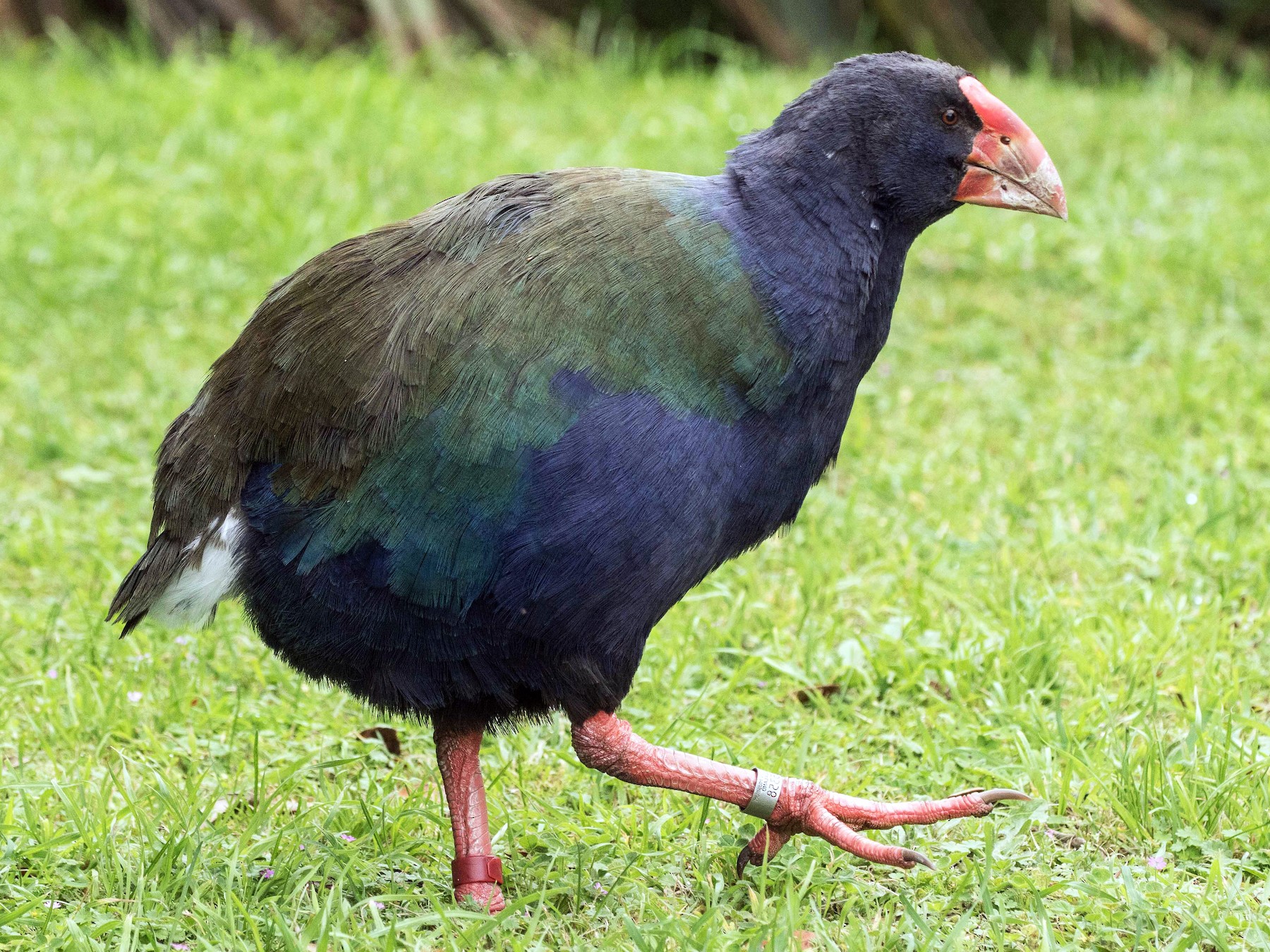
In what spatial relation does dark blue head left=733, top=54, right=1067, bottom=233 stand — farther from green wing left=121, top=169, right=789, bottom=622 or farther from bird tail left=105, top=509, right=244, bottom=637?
bird tail left=105, top=509, right=244, bottom=637

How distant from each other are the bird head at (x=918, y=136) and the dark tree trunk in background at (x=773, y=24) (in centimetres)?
484

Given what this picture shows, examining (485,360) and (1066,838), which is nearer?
(485,360)

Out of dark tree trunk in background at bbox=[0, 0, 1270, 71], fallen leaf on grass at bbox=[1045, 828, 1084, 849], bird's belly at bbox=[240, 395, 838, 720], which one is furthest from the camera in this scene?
dark tree trunk in background at bbox=[0, 0, 1270, 71]

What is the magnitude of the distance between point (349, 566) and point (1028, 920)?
1170 mm

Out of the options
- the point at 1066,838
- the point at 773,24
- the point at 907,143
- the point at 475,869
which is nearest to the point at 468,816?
the point at 475,869

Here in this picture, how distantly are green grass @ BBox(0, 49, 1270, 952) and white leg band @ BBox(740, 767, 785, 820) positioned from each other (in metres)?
0.16

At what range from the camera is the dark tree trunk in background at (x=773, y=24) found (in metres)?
7.07

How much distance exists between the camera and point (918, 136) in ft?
7.80

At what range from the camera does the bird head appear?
2.35m

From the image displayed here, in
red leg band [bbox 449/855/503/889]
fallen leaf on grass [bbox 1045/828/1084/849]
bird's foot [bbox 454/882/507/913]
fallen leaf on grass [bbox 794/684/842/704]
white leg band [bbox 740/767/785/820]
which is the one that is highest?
white leg band [bbox 740/767/785/820]

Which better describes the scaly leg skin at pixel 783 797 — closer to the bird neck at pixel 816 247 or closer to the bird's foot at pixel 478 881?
the bird's foot at pixel 478 881

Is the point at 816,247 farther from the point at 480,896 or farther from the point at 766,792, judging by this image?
the point at 480,896

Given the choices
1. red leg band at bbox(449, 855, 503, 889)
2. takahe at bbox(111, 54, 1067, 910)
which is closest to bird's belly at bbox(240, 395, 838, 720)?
takahe at bbox(111, 54, 1067, 910)

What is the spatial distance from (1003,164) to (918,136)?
17cm
